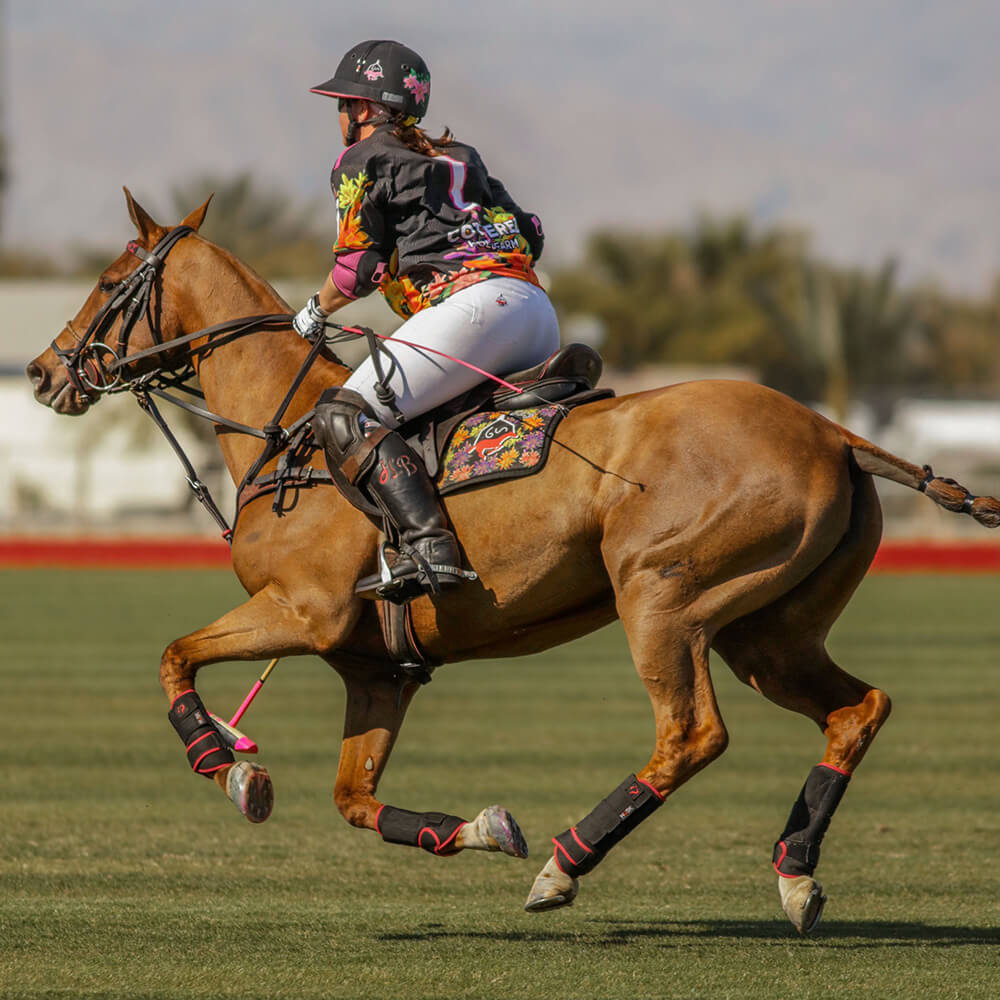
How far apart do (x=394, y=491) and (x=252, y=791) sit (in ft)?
3.51

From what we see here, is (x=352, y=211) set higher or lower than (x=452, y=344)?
higher

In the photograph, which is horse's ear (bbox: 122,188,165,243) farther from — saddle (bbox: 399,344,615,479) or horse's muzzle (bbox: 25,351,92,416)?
saddle (bbox: 399,344,615,479)

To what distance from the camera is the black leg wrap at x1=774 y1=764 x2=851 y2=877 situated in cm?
577

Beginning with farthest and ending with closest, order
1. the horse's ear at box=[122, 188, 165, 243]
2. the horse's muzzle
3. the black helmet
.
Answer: the horse's muzzle, the horse's ear at box=[122, 188, 165, 243], the black helmet

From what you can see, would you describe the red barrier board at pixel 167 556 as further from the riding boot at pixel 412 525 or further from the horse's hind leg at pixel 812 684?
the riding boot at pixel 412 525

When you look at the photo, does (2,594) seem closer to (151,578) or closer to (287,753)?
(151,578)

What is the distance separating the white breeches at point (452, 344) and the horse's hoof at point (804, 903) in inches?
78.6

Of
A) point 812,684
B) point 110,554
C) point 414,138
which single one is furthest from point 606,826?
point 110,554

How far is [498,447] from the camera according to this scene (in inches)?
225

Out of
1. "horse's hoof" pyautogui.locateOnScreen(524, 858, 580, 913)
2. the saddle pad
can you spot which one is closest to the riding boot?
the saddle pad

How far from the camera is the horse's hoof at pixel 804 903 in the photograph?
5.64 metres

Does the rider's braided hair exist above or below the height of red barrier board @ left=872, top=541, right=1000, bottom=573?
above

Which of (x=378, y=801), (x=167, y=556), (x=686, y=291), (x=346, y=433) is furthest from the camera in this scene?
(x=686, y=291)

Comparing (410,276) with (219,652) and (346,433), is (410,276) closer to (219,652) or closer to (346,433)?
(346,433)
